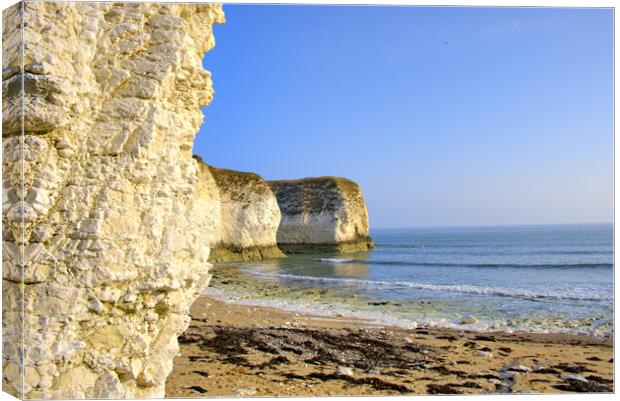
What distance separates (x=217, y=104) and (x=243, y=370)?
276 cm

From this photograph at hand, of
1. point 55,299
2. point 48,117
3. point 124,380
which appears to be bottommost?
point 124,380

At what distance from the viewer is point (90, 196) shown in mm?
3402

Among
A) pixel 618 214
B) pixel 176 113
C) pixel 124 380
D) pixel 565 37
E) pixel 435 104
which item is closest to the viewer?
pixel 124 380

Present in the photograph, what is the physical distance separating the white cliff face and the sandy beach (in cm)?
2022

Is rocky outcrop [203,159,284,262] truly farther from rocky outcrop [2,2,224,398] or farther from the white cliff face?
rocky outcrop [2,2,224,398]

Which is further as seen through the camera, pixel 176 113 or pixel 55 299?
pixel 176 113

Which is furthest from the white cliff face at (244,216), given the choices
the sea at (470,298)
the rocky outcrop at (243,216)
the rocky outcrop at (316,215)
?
the sea at (470,298)

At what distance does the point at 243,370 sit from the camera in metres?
5.15

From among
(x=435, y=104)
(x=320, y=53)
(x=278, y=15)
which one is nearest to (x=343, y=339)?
(x=435, y=104)

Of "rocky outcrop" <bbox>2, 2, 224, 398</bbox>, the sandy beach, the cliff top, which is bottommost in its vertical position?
the sandy beach

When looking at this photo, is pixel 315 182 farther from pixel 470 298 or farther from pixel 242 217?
pixel 470 298

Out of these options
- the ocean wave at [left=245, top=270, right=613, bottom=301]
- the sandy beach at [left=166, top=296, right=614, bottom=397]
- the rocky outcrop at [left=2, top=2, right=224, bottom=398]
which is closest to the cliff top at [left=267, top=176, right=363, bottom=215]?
the ocean wave at [left=245, top=270, right=613, bottom=301]

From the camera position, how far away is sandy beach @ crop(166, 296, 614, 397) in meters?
4.75

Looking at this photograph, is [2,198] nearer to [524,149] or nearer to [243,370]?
[243,370]
